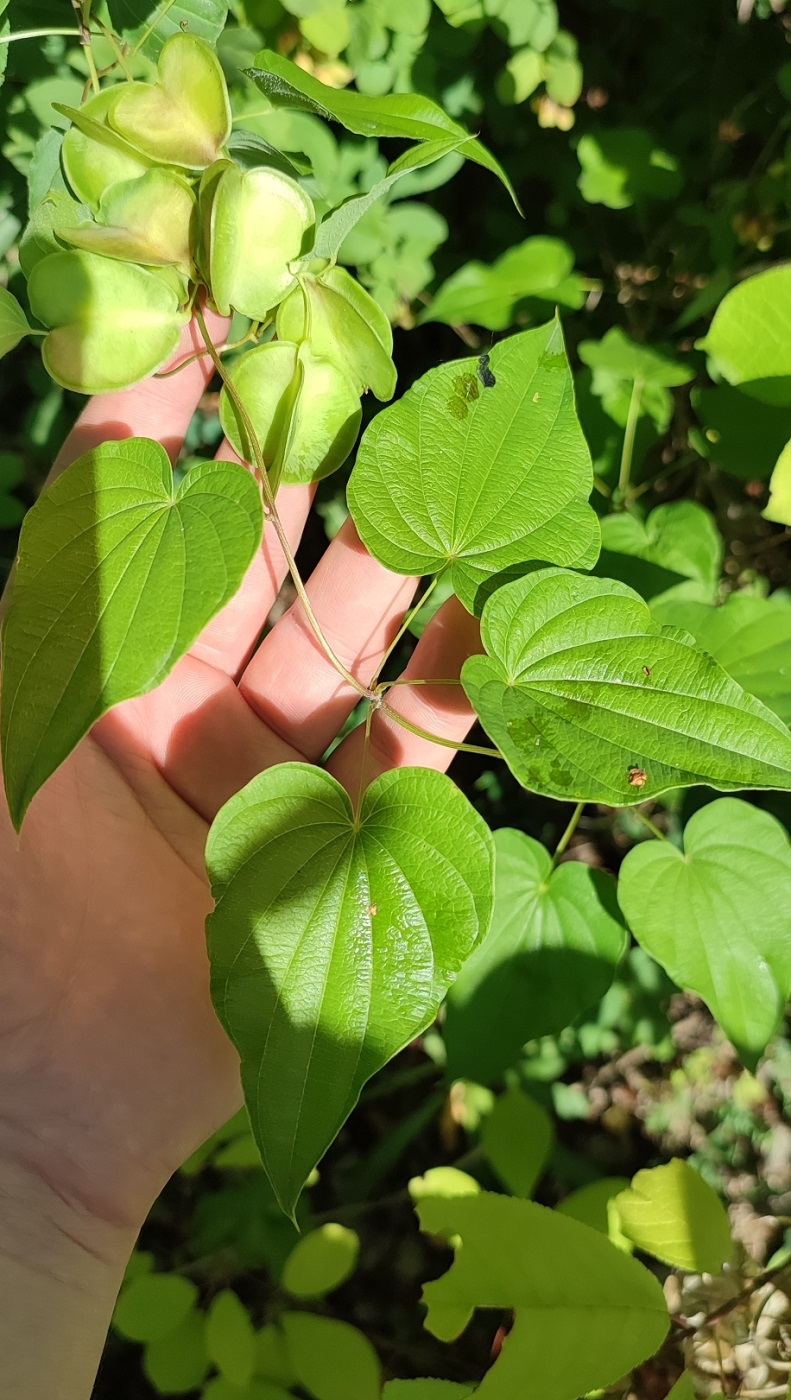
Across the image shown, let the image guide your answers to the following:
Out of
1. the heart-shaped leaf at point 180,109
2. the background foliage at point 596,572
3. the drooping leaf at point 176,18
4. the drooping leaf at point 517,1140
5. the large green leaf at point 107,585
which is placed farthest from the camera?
the drooping leaf at point 517,1140

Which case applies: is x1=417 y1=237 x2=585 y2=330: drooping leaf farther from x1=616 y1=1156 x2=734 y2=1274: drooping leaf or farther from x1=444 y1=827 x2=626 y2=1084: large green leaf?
x1=616 y1=1156 x2=734 y2=1274: drooping leaf

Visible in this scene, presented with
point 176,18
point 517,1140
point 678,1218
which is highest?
point 176,18

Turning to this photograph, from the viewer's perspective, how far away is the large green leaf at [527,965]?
0.86 m

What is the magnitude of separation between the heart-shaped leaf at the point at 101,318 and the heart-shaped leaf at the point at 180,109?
86mm

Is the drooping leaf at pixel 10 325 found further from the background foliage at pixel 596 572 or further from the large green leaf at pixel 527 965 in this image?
the large green leaf at pixel 527 965

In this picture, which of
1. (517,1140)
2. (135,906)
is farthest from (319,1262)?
(135,906)

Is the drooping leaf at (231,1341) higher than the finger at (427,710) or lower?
lower

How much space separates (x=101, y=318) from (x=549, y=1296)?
0.83 m

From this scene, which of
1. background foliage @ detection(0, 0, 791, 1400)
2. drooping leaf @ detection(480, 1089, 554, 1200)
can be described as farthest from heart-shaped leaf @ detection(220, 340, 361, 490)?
drooping leaf @ detection(480, 1089, 554, 1200)

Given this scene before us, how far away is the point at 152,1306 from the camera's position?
1.06 meters

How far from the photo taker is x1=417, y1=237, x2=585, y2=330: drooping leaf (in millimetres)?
1043

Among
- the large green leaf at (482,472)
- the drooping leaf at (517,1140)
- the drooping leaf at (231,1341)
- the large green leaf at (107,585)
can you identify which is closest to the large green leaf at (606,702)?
the large green leaf at (482,472)

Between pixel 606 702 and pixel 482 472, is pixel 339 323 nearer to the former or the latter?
pixel 482 472

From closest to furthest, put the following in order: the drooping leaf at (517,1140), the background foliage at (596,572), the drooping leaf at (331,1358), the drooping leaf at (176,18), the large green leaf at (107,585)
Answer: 1. the large green leaf at (107,585)
2. the drooping leaf at (176,18)
3. the background foliage at (596,572)
4. the drooping leaf at (331,1358)
5. the drooping leaf at (517,1140)
